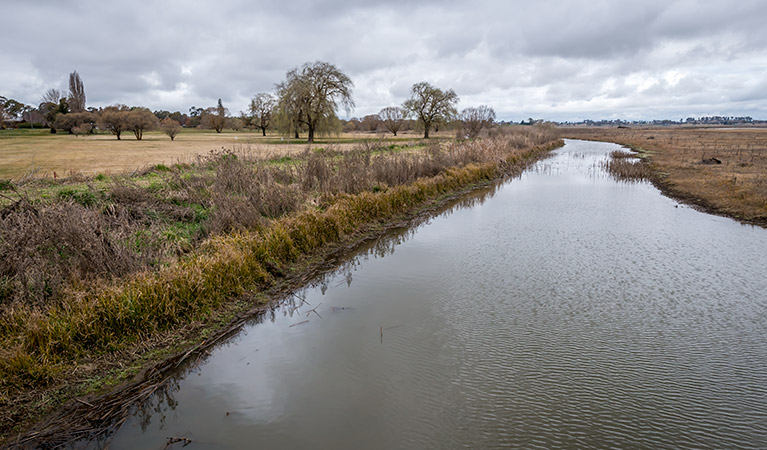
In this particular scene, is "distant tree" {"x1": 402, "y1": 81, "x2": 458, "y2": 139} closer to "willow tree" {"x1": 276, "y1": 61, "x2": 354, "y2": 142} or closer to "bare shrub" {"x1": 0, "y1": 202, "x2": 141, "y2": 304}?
"willow tree" {"x1": 276, "y1": 61, "x2": 354, "y2": 142}

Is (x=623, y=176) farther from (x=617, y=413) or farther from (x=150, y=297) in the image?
(x=150, y=297)

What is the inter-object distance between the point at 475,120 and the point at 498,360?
4401 cm

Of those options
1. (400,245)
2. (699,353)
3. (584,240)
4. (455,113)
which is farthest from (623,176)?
(455,113)

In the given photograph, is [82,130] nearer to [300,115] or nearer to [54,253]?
[300,115]

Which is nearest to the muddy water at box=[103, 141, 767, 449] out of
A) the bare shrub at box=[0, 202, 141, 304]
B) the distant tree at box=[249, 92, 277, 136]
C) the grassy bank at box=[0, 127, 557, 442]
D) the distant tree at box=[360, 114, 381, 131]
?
the grassy bank at box=[0, 127, 557, 442]

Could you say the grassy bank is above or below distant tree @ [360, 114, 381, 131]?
below

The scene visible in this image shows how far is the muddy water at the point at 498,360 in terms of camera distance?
3.71m

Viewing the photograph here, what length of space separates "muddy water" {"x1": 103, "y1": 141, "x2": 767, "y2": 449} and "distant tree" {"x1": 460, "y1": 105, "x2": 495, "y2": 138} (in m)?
37.7

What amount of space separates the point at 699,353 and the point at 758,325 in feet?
4.80

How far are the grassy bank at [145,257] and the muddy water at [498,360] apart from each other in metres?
0.81

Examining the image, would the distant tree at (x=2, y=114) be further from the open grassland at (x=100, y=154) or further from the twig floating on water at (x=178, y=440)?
the twig floating on water at (x=178, y=440)

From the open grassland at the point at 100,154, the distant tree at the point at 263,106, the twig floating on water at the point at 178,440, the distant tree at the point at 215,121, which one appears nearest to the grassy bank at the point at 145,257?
the twig floating on water at the point at 178,440

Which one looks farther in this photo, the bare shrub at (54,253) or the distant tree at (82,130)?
the distant tree at (82,130)

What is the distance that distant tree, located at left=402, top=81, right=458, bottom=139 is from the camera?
4884 centimetres
